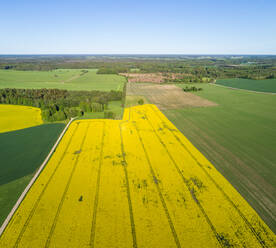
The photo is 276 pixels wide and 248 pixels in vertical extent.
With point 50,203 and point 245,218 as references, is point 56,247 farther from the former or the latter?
point 245,218

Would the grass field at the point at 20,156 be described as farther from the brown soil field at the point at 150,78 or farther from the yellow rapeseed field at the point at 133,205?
the brown soil field at the point at 150,78

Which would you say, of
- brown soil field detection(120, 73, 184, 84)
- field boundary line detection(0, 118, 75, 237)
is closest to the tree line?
field boundary line detection(0, 118, 75, 237)

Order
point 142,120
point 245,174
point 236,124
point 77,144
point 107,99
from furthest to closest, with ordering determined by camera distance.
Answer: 1. point 107,99
2. point 142,120
3. point 236,124
4. point 77,144
5. point 245,174

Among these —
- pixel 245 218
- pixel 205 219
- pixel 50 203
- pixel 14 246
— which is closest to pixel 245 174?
pixel 245 218

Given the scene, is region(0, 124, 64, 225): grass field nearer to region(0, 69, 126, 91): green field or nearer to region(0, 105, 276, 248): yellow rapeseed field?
region(0, 105, 276, 248): yellow rapeseed field

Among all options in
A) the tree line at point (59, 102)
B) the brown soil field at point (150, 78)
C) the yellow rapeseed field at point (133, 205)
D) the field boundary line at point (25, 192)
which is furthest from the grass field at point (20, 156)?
the brown soil field at point (150, 78)

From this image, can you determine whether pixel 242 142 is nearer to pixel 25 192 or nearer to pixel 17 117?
pixel 25 192
